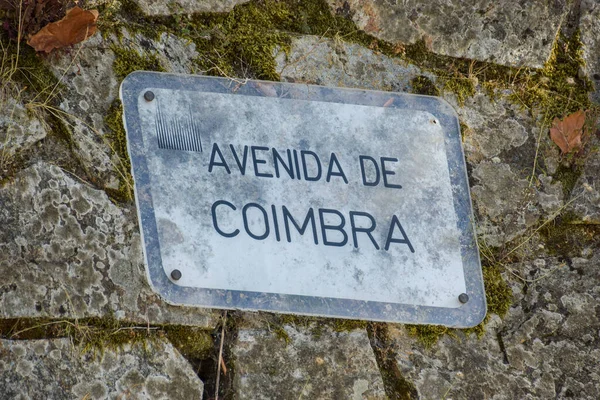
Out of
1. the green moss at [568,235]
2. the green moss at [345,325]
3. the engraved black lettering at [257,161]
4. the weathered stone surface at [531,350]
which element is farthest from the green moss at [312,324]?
the green moss at [568,235]

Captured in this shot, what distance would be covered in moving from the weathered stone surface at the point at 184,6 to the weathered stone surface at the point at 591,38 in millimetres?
1371

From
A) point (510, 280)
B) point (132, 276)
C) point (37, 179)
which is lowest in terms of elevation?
point (510, 280)

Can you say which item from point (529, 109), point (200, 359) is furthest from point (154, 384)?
point (529, 109)

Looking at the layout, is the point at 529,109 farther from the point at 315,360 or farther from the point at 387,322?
the point at 315,360

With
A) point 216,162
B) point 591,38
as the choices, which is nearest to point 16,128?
point 216,162

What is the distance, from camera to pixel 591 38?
2.94 metres

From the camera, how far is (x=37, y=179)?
2225 mm

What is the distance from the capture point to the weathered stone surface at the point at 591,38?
9.52 ft

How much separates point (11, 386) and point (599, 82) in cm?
236

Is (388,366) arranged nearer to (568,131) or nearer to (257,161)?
(257,161)

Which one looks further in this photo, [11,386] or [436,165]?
[436,165]

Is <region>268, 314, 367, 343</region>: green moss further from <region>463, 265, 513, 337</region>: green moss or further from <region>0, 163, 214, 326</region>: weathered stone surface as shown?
<region>463, 265, 513, 337</region>: green moss

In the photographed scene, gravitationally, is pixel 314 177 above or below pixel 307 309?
above

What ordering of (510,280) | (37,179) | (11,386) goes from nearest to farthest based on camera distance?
(11,386)
(37,179)
(510,280)
